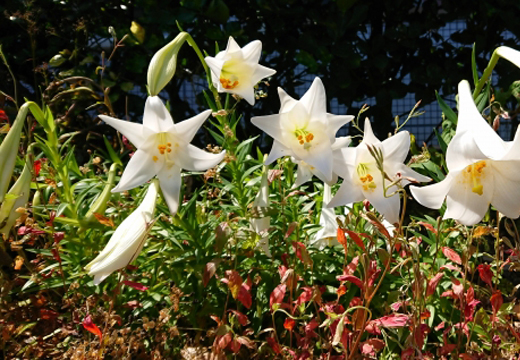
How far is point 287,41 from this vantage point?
257 cm

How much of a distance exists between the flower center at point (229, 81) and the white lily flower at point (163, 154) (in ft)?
0.67

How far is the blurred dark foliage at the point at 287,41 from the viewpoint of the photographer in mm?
2438

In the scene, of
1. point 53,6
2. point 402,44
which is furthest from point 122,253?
point 53,6

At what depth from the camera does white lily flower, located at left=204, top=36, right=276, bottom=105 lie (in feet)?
3.84

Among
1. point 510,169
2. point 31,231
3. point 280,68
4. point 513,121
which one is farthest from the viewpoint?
point 280,68

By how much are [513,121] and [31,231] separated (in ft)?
6.47

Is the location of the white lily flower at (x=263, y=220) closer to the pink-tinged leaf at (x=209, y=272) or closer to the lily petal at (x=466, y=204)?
the pink-tinged leaf at (x=209, y=272)

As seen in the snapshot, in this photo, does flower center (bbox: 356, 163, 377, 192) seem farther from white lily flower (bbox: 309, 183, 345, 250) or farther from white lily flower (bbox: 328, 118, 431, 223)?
white lily flower (bbox: 309, 183, 345, 250)

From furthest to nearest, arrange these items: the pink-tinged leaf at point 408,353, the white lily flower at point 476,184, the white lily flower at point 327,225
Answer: the white lily flower at point 327,225, the pink-tinged leaf at point 408,353, the white lily flower at point 476,184

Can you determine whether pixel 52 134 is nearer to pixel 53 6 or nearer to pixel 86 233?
pixel 86 233

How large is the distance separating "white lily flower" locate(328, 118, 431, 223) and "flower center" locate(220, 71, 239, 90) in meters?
0.34

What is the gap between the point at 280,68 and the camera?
268 cm

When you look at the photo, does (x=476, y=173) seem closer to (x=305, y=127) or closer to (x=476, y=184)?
(x=476, y=184)

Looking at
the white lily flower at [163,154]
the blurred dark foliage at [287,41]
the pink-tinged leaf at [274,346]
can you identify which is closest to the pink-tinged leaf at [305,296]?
the pink-tinged leaf at [274,346]
